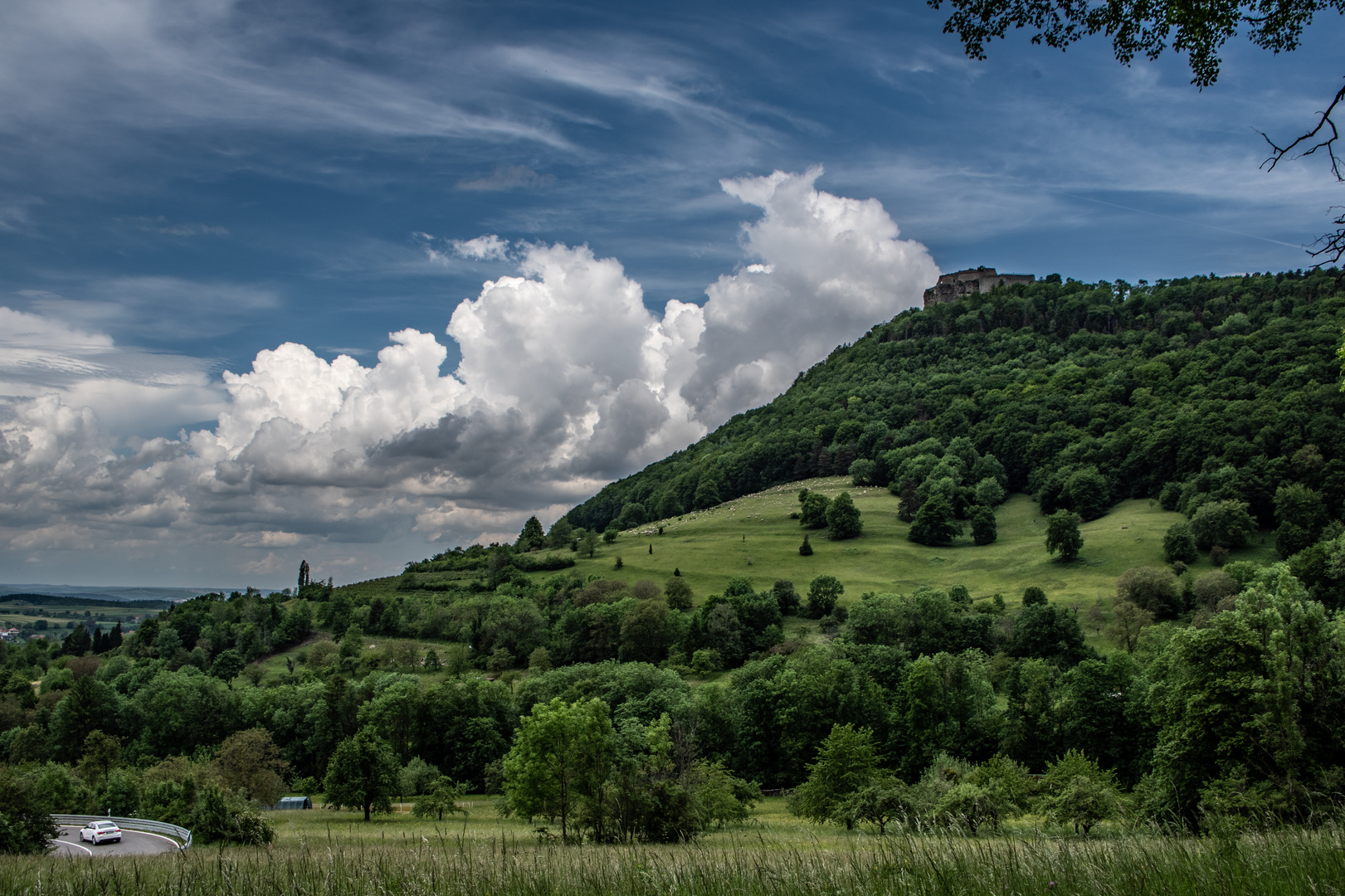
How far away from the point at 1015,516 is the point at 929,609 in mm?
68848

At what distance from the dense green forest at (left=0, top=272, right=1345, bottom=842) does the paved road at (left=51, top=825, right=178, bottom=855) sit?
6.27ft

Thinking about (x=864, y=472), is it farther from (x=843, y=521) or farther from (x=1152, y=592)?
(x=1152, y=592)

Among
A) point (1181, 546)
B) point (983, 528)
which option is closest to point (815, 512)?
point (983, 528)

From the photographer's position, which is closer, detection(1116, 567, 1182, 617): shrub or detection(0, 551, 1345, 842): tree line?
detection(0, 551, 1345, 842): tree line

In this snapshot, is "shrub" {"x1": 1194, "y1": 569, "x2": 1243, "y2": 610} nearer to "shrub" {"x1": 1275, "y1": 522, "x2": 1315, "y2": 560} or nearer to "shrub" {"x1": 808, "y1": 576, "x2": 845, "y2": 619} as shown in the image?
"shrub" {"x1": 1275, "y1": 522, "x2": 1315, "y2": 560}

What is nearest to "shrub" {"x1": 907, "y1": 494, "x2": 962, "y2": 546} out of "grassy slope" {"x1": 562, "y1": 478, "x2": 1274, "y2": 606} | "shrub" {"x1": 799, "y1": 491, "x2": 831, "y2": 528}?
"grassy slope" {"x1": 562, "y1": 478, "x2": 1274, "y2": 606}

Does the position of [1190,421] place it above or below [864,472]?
above

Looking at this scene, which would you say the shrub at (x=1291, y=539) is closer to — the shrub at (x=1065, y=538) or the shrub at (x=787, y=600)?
the shrub at (x=1065, y=538)

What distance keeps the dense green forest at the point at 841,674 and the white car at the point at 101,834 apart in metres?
3.17

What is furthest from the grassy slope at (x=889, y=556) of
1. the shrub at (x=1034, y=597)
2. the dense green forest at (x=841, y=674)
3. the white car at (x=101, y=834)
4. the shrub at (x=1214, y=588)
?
the white car at (x=101, y=834)

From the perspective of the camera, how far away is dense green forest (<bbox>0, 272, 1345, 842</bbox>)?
32.4 meters

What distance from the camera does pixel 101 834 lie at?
33.9m

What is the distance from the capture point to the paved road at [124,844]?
100 feet

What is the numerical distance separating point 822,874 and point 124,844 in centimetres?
4037
